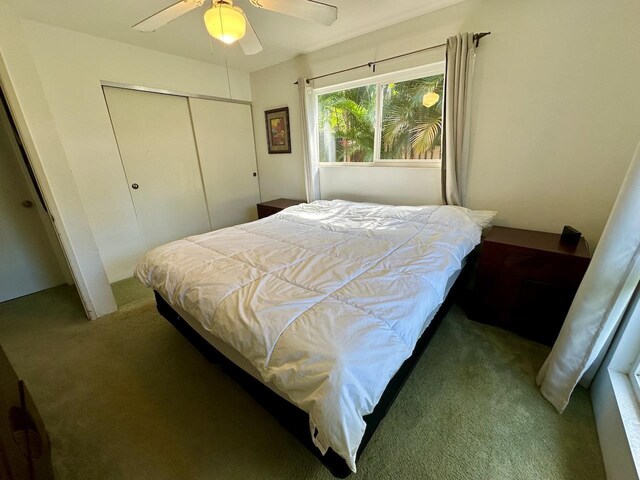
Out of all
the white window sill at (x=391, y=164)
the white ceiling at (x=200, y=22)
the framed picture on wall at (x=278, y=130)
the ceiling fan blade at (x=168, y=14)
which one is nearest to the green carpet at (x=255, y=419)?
the white window sill at (x=391, y=164)

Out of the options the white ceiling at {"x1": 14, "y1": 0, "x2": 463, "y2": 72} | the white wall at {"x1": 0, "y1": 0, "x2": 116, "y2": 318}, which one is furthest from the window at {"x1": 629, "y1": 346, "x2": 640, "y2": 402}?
the white wall at {"x1": 0, "y1": 0, "x2": 116, "y2": 318}

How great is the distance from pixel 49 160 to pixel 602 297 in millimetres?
3357

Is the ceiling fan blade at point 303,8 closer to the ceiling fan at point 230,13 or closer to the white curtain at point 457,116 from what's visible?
the ceiling fan at point 230,13

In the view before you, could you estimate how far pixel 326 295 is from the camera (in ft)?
3.76

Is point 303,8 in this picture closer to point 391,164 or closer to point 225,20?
point 225,20

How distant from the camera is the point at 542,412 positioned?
4.27 feet

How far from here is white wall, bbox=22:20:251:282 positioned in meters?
2.22

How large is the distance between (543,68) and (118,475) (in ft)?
11.1

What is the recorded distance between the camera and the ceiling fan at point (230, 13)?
1375 millimetres

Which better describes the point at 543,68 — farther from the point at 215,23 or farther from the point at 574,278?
the point at 215,23

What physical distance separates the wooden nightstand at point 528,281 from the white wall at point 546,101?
12.5 inches

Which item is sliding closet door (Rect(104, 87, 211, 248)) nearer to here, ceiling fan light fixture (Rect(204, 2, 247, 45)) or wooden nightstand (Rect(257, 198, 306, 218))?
wooden nightstand (Rect(257, 198, 306, 218))

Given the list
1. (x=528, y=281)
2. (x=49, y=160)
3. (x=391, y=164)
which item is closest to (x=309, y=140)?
(x=391, y=164)

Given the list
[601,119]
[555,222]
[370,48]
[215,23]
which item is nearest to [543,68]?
[601,119]
